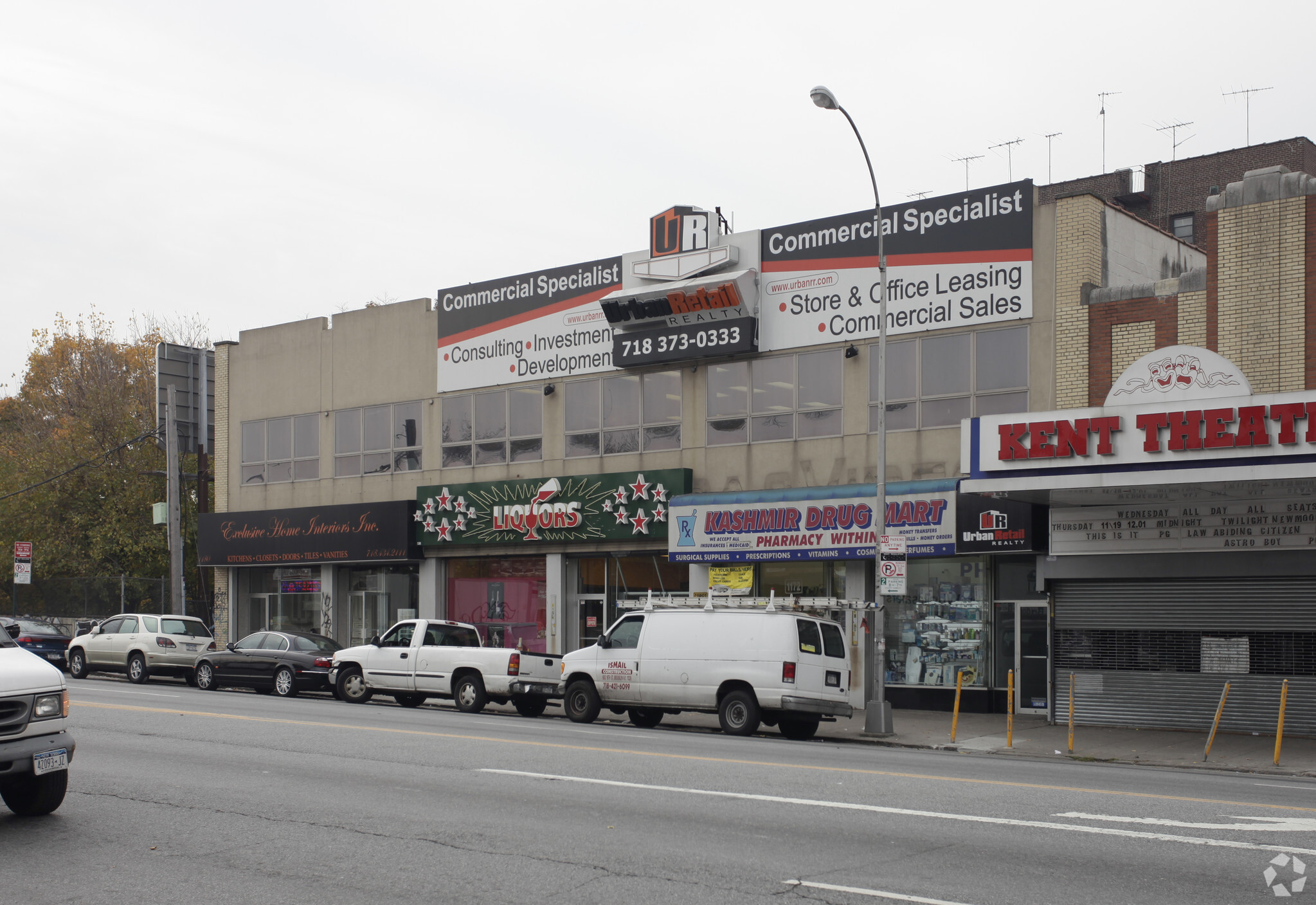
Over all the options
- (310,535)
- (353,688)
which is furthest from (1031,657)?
(310,535)

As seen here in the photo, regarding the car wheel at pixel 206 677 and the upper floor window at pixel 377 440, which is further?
the upper floor window at pixel 377 440

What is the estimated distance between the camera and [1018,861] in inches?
316

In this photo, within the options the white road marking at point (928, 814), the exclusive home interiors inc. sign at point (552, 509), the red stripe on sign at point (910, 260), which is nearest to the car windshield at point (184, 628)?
the exclusive home interiors inc. sign at point (552, 509)

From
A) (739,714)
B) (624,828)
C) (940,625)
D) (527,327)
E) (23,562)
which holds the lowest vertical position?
(739,714)

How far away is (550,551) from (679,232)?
7.61 meters

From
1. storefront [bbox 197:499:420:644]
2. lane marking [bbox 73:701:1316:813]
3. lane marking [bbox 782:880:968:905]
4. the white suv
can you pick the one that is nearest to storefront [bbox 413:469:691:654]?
storefront [bbox 197:499:420:644]

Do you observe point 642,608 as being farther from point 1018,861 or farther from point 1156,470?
point 1018,861

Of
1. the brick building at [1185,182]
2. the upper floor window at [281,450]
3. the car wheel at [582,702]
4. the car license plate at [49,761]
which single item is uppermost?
the brick building at [1185,182]

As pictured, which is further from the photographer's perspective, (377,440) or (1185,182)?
(1185,182)

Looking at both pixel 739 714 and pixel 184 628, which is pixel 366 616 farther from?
pixel 739 714

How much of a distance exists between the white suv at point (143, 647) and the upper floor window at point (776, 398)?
40.9 ft

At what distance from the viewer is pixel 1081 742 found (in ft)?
61.7

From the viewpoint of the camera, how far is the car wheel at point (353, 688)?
23859mm

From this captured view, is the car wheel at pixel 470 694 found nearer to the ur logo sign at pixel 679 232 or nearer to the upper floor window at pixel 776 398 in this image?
the upper floor window at pixel 776 398
